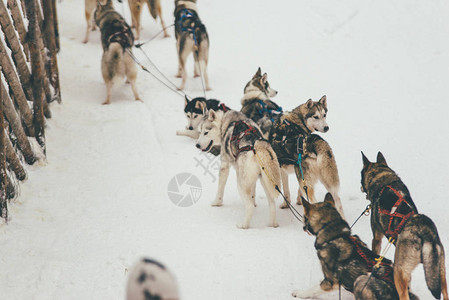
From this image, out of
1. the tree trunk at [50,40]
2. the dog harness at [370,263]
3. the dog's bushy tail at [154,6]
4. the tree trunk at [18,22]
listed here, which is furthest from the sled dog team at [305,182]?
the dog's bushy tail at [154,6]

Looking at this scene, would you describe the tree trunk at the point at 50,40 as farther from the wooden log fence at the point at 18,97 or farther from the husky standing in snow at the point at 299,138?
the husky standing in snow at the point at 299,138

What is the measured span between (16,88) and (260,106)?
118 inches

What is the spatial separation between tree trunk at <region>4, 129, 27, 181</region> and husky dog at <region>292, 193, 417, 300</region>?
327 cm

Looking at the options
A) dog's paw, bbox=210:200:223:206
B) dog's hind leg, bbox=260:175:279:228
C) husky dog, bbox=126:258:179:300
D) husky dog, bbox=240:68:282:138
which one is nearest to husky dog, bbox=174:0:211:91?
husky dog, bbox=240:68:282:138

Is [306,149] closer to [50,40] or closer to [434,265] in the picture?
[434,265]

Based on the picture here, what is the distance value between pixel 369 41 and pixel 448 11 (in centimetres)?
186

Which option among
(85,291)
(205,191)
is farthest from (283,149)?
(85,291)

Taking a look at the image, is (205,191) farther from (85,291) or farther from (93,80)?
(93,80)

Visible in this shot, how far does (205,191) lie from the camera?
625 cm

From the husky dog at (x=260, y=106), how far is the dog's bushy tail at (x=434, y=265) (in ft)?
9.58

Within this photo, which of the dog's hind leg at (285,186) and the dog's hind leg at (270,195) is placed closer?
the dog's hind leg at (270,195)

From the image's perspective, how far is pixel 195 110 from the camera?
22.7 feet

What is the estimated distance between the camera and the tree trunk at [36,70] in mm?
6359

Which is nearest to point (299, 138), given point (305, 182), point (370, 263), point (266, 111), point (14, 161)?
point (305, 182)
